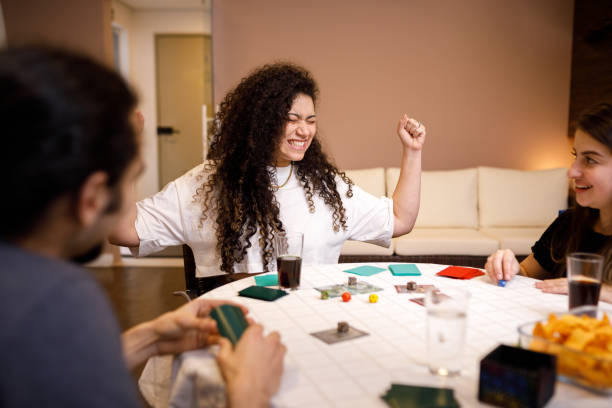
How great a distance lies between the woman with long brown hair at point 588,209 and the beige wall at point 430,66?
290 centimetres

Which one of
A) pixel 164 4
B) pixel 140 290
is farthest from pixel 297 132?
pixel 164 4

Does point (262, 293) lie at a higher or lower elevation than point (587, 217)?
lower

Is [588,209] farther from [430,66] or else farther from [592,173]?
[430,66]

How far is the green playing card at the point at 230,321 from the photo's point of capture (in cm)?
90

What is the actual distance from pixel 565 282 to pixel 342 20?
146 inches

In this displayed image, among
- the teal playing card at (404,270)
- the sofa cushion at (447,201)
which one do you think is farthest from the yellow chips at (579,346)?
the sofa cushion at (447,201)

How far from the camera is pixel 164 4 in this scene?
18.2 feet

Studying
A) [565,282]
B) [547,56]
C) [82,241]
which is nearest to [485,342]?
[565,282]

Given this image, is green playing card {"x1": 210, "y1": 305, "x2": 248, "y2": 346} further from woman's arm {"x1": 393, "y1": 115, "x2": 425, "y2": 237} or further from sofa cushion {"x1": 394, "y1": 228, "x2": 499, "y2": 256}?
sofa cushion {"x1": 394, "y1": 228, "x2": 499, "y2": 256}

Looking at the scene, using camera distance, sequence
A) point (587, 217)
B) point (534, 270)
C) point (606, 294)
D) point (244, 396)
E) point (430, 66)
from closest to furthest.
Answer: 1. point (244, 396)
2. point (606, 294)
3. point (587, 217)
4. point (534, 270)
5. point (430, 66)

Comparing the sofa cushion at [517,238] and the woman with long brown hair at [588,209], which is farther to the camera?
the sofa cushion at [517,238]

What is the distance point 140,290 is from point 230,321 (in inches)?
128

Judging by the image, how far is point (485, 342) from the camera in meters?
0.96

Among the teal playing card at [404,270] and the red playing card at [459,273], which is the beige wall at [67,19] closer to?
the teal playing card at [404,270]
